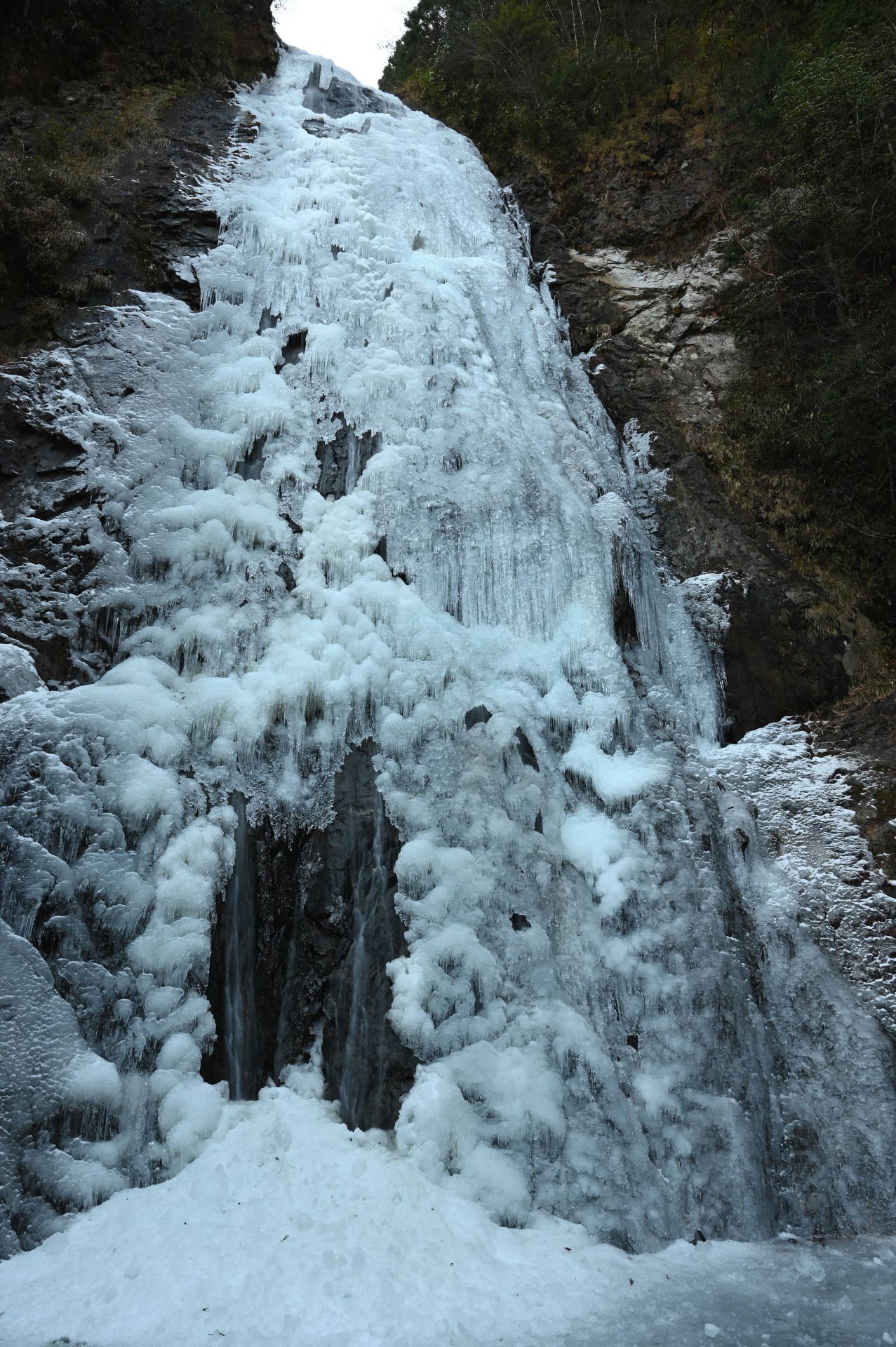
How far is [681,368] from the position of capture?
8.76 m

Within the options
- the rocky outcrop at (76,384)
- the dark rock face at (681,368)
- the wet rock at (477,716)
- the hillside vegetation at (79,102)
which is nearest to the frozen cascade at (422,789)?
the wet rock at (477,716)

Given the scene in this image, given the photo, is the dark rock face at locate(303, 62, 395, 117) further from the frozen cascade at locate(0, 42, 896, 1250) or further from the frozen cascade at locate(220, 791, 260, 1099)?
the frozen cascade at locate(220, 791, 260, 1099)

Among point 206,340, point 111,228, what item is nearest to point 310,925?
point 206,340

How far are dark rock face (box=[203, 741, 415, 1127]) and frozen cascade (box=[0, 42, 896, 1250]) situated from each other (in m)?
0.07

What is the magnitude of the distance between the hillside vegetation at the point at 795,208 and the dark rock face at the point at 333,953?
200 inches

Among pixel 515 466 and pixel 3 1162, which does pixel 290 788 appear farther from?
pixel 515 466

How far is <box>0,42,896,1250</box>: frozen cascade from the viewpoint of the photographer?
4.08 meters

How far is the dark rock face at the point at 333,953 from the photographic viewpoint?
4.29 m

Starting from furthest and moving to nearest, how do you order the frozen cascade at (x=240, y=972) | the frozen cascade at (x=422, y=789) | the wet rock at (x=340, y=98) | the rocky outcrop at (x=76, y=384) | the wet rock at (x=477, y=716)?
1. the wet rock at (x=340, y=98)
2. the wet rock at (x=477, y=716)
3. the rocky outcrop at (x=76, y=384)
4. the frozen cascade at (x=240, y=972)
5. the frozen cascade at (x=422, y=789)

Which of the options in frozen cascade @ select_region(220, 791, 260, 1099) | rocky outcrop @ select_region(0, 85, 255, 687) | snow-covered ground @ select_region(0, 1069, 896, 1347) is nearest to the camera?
snow-covered ground @ select_region(0, 1069, 896, 1347)

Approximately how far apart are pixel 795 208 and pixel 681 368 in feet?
6.44

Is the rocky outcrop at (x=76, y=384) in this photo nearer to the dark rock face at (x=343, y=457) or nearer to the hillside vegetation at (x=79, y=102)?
the hillside vegetation at (x=79, y=102)

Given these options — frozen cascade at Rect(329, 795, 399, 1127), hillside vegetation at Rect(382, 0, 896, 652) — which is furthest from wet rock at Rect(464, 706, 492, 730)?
hillside vegetation at Rect(382, 0, 896, 652)

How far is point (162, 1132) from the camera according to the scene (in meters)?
3.88
